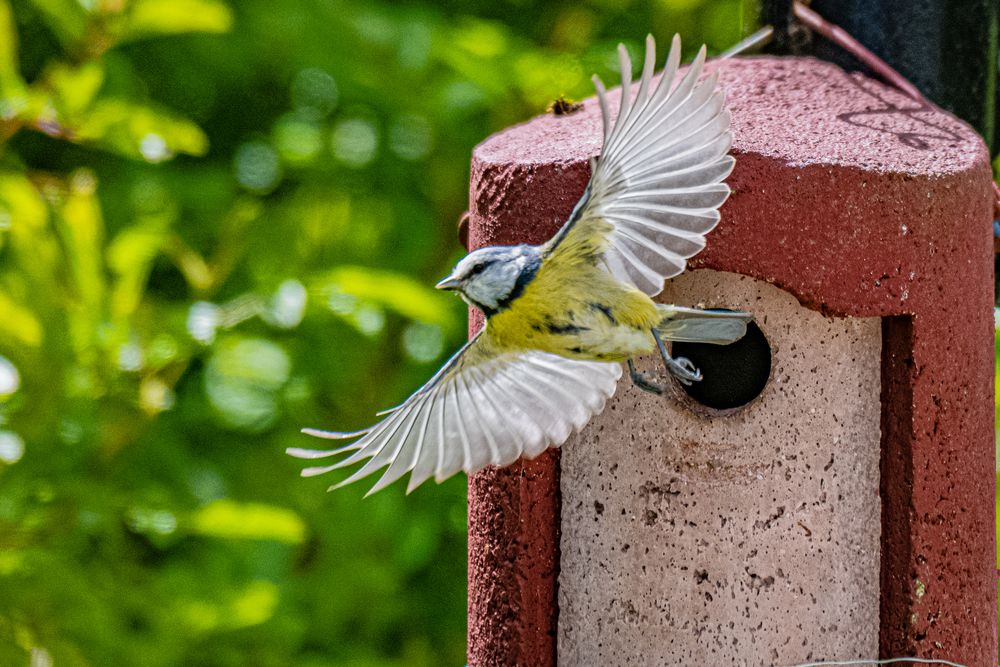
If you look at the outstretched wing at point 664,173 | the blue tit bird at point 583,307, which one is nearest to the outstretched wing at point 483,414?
the blue tit bird at point 583,307

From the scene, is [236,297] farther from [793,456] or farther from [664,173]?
[664,173]

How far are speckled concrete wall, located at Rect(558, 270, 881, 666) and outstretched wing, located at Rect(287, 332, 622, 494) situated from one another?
0.61ft

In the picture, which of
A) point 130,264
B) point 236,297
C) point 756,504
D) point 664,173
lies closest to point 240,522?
point 130,264

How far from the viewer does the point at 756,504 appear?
1.41m

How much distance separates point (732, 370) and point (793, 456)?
119 millimetres

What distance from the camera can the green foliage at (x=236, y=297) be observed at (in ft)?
6.02

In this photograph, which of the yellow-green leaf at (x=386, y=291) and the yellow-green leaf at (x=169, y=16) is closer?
the yellow-green leaf at (x=169, y=16)

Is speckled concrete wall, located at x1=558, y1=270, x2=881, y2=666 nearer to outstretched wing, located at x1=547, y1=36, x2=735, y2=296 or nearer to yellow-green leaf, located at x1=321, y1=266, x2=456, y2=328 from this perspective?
outstretched wing, located at x1=547, y1=36, x2=735, y2=296

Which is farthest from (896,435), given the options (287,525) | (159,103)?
(159,103)

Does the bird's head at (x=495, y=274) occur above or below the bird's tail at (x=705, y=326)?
above

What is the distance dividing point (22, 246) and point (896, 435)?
4.03 ft

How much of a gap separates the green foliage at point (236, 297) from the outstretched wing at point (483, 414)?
2.53 feet

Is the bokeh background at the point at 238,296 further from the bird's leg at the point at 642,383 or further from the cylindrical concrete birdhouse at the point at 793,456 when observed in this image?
the bird's leg at the point at 642,383

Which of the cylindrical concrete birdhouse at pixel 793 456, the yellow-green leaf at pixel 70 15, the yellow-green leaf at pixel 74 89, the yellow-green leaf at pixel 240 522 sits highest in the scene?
the yellow-green leaf at pixel 70 15
